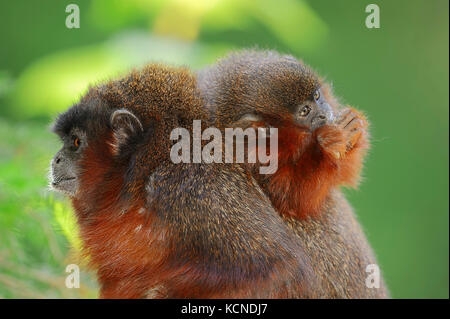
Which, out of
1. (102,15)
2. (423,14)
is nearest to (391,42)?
(423,14)

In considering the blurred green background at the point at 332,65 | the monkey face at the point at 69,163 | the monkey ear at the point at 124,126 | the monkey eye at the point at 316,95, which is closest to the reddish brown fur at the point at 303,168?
the monkey eye at the point at 316,95

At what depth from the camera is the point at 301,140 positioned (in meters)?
1.88

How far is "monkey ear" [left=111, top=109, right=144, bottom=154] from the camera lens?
→ 175 centimetres

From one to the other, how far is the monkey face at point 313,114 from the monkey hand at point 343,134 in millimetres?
23

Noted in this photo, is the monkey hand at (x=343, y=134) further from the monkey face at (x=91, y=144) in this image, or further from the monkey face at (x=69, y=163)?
the monkey face at (x=69, y=163)

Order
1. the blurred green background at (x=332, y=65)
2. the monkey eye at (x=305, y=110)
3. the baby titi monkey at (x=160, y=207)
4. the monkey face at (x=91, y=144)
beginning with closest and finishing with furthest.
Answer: the baby titi monkey at (x=160, y=207), the monkey face at (x=91, y=144), the monkey eye at (x=305, y=110), the blurred green background at (x=332, y=65)

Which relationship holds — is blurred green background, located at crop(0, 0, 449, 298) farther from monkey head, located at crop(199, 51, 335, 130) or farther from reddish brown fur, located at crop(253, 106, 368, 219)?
reddish brown fur, located at crop(253, 106, 368, 219)

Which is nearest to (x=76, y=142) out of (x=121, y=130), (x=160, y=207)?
(x=121, y=130)

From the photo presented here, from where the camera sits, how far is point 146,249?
1.73 meters

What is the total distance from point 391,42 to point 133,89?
2.67 meters

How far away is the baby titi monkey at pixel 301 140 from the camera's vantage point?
6.04 feet

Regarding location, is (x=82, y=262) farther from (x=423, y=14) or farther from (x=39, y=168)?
(x=423, y=14)

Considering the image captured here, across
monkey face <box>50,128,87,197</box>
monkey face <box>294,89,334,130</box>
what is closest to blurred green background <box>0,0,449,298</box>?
monkey face <box>50,128,87,197</box>

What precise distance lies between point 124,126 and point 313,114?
615mm
